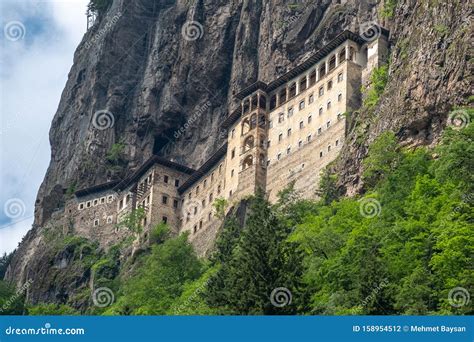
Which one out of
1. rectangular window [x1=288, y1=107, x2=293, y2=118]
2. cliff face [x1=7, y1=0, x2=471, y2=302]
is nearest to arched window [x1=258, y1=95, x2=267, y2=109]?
rectangular window [x1=288, y1=107, x2=293, y2=118]

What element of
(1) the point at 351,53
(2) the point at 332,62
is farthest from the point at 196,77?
(1) the point at 351,53

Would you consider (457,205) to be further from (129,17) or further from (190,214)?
(129,17)

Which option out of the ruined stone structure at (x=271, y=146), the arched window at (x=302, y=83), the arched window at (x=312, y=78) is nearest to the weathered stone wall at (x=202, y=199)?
the ruined stone structure at (x=271, y=146)

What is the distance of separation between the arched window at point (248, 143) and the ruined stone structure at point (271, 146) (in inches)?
2.6

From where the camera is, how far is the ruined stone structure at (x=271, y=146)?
76.8 m

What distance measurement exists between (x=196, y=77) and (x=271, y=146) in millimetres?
21614

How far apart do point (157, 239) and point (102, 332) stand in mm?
64963

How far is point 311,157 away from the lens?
77.1 m

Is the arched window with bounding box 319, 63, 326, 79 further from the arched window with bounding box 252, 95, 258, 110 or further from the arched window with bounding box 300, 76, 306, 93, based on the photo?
the arched window with bounding box 252, 95, 258, 110

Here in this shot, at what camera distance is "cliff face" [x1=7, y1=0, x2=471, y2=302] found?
6475cm

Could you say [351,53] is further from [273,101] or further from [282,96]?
[273,101]

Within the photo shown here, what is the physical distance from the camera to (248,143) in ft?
278

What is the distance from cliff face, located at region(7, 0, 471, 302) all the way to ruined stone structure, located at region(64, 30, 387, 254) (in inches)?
139

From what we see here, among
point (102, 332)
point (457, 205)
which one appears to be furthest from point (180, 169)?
point (102, 332)
